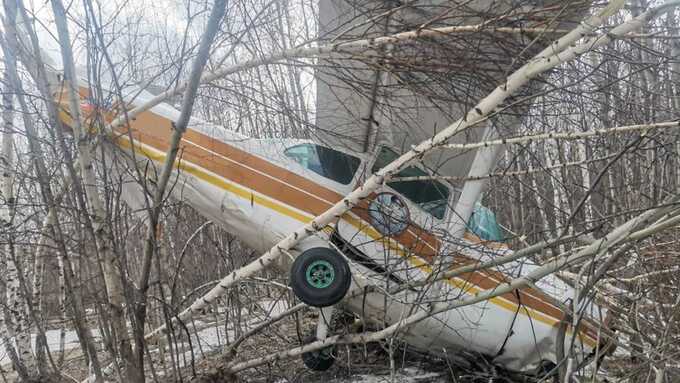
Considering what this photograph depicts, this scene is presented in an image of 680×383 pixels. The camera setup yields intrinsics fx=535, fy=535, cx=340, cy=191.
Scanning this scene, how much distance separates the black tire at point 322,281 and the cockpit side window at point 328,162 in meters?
0.87

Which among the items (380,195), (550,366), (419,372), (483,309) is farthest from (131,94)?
(550,366)

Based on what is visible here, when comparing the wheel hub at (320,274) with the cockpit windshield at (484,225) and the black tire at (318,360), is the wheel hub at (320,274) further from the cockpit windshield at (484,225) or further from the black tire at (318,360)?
the cockpit windshield at (484,225)

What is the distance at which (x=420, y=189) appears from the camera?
5.33 metres

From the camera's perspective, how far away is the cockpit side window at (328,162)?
531 centimetres

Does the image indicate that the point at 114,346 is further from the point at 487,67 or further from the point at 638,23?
the point at 638,23

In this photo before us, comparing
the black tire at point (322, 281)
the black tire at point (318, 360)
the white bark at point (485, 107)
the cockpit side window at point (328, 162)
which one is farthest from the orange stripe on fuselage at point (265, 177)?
the black tire at point (318, 360)

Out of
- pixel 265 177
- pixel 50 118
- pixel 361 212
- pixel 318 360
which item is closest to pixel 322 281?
pixel 361 212

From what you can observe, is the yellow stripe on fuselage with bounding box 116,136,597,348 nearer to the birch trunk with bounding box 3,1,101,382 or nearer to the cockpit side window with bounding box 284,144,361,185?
the cockpit side window with bounding box 284,144,361,185

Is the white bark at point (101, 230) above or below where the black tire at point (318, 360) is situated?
above

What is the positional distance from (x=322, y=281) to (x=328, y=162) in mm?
1250

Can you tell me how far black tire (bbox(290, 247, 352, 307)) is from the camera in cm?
473

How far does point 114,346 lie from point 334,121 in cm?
265

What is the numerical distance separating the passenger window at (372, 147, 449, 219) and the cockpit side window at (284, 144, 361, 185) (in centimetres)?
26

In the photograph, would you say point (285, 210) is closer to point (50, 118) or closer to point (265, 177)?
point (265, 177)
